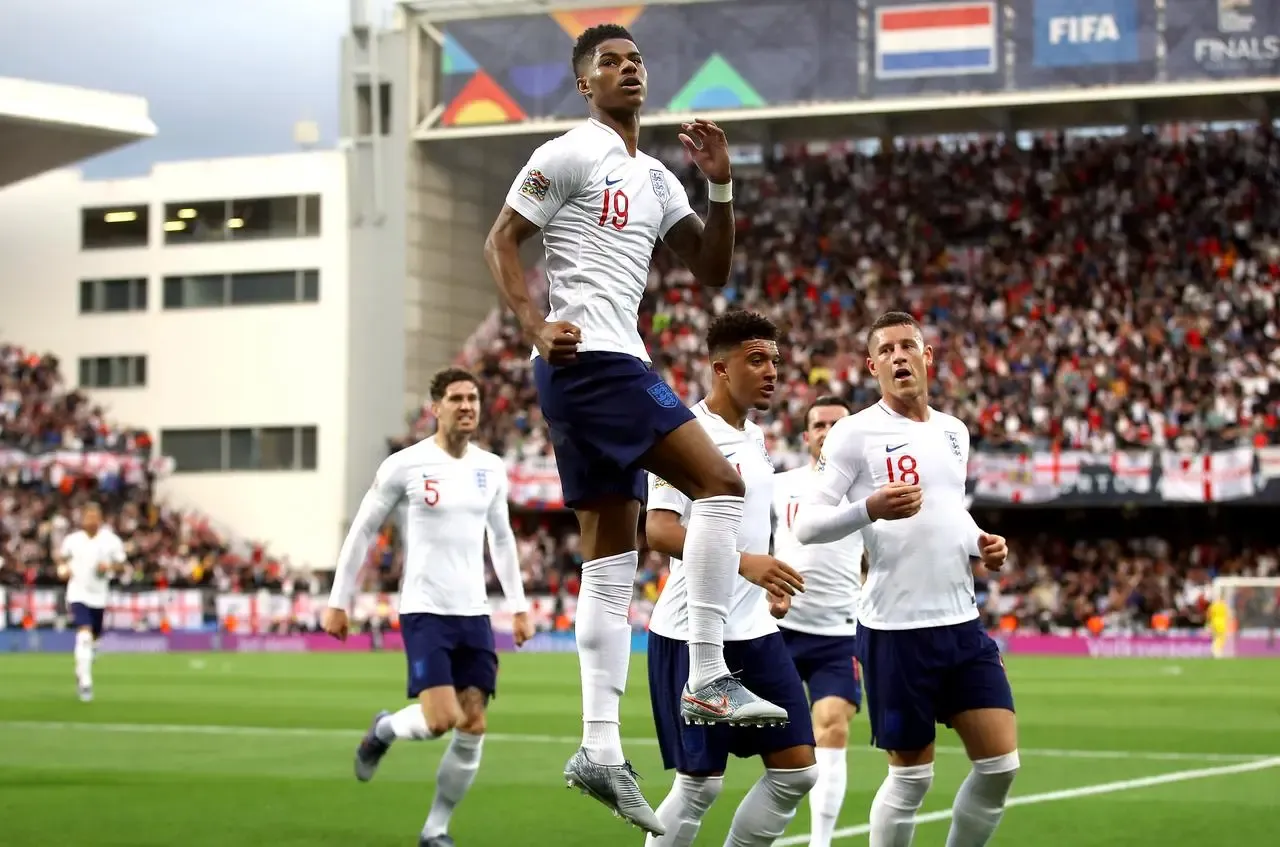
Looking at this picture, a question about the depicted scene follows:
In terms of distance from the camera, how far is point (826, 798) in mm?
Answer: 10234

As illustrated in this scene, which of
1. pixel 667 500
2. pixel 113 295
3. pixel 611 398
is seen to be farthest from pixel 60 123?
pixel 611 398

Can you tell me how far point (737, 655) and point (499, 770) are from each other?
7477 millimetres

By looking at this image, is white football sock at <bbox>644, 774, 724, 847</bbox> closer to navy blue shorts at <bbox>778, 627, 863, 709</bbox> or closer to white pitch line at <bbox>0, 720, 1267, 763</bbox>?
navy blue shorts at <bbox>778, 627, 863, 709</bbox>

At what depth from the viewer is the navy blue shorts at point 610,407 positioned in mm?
6676

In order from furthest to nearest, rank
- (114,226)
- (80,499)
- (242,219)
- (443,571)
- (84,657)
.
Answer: (114,226) < (242,219) < (80,499) < (84,657) < (443,571)

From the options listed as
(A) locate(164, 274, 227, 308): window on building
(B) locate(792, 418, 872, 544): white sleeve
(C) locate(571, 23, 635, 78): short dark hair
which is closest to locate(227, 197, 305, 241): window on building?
(A) locate(164, 274, 227, 308): window on building

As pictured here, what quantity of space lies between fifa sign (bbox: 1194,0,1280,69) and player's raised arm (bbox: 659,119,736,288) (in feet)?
112

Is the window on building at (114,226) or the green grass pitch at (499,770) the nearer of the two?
the green grass pitch at (499,770)

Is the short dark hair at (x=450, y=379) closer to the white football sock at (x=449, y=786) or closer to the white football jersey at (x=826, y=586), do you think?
the white football jersey at (x=826, y=586)

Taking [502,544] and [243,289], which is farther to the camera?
[243,289]

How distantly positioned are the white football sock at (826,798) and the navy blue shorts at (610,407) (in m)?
3.86

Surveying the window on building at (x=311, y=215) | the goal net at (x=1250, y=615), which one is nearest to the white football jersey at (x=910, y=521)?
the goal net at (x=1250, y=615)

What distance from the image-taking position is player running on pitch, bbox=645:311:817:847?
817 cm

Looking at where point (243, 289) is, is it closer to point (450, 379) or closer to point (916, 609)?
point (450, 379)
